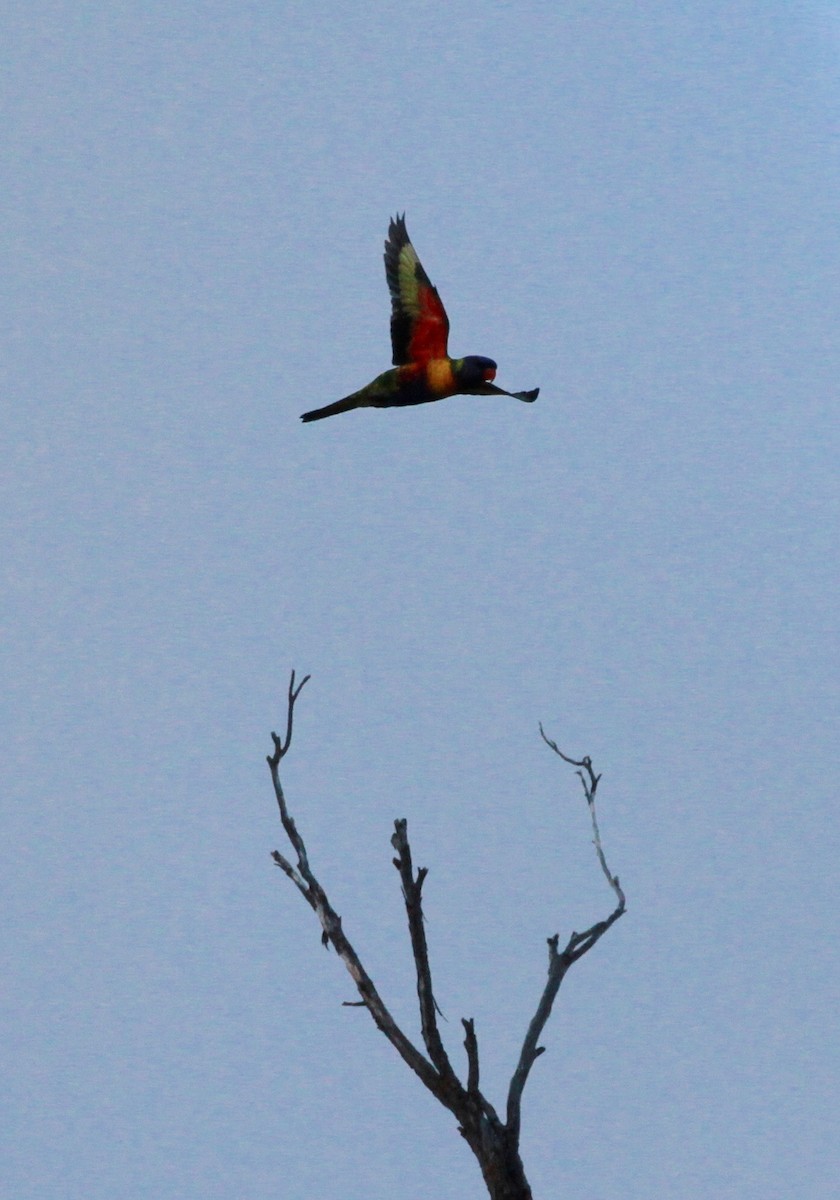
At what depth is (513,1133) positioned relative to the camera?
328 inches

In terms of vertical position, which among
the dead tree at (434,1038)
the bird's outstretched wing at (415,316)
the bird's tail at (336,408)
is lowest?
the dead tree at (434,1038)

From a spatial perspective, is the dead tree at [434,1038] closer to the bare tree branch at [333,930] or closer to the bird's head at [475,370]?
the bare tree branch at [333,930]

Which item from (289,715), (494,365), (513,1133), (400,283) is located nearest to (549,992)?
(513,1133)

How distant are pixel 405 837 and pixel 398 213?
658 cm

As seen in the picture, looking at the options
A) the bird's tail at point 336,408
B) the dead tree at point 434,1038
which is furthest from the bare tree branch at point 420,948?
the bird's tail at point 336,408

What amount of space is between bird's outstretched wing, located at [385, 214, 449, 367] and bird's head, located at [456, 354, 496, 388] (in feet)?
0.95

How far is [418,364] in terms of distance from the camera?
448 inches

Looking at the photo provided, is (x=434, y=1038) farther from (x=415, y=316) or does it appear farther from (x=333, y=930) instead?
(x=415, y=316)

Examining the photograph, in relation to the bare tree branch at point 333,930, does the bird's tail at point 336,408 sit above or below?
above

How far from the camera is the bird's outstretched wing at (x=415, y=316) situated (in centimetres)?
1147

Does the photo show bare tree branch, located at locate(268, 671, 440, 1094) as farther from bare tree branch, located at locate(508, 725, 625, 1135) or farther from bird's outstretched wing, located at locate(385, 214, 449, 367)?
bird's outstretched wing, located at locate(385, 214, 449, 367)

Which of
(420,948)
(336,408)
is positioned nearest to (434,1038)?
(420,948)

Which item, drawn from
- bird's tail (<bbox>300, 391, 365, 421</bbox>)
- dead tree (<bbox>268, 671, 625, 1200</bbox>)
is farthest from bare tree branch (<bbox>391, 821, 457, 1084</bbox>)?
bird's tail (<bbox>300, 391, 365, 421</bbox>)

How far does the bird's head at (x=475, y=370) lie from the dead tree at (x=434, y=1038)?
3.64 metres
